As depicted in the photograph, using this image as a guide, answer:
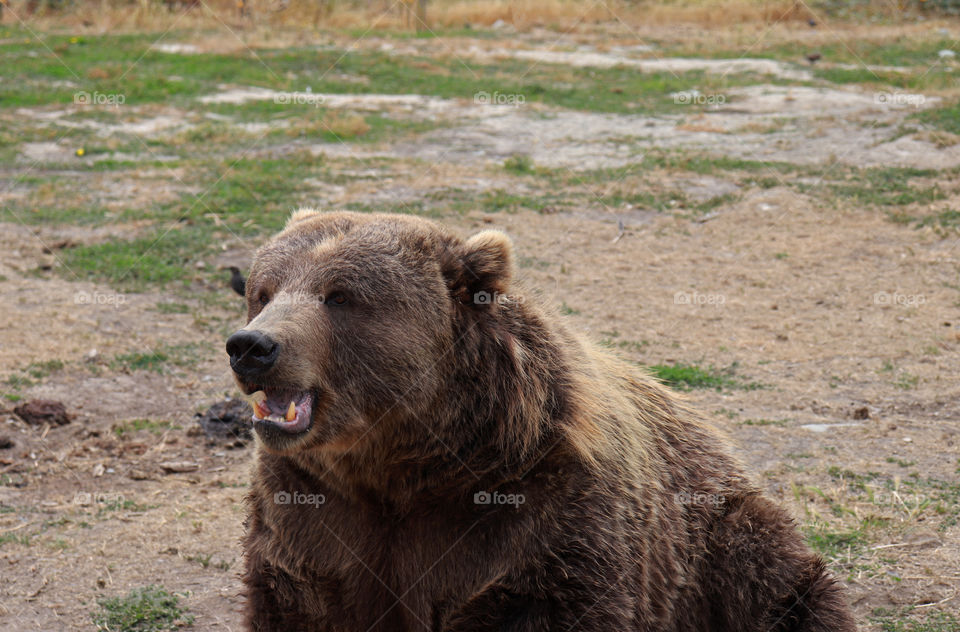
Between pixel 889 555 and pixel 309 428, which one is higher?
pixel 309 428

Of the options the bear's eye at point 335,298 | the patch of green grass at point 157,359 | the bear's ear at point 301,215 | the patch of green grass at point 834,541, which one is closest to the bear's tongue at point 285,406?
the bear's eye at point 335,298

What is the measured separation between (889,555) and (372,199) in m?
6.89

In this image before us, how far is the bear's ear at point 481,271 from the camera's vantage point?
3.61m

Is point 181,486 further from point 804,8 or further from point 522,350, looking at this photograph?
point 804,8

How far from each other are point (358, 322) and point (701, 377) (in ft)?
13.1

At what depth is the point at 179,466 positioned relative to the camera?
593 centimetres

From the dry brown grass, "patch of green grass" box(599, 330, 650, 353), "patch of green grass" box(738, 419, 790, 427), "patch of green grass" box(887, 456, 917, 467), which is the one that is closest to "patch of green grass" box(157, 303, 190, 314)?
"patch of green grass" box(599, 330, 650, 353)

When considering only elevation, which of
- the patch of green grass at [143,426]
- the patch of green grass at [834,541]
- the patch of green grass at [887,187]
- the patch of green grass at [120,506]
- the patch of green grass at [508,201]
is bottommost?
the patch of green grass at [120,506]

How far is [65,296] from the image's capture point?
27.2ft

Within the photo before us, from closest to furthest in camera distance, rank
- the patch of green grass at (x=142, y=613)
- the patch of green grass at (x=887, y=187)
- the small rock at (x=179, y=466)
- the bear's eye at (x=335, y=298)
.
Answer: the bear's eye at (x=335, y=298), the patch of green grass at (x=142, y=613), the small rock at (x=179, y=466), the patch of green grass at (x=887, y=187)

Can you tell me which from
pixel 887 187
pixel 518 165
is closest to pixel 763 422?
pixel 887 187

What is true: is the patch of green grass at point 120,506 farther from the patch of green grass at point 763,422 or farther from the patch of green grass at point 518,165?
the patch of green grass at point 518,165

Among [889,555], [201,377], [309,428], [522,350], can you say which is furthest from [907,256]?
[309,428]

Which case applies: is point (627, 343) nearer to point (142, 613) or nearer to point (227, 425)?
point (227, 425)
